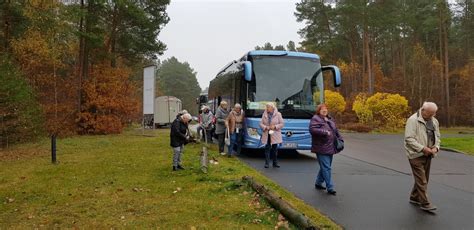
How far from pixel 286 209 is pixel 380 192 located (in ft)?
10.6

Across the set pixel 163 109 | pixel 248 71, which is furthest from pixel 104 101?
pixel 163 109

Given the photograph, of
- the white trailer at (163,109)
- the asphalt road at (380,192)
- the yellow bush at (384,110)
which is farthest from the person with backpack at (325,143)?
the white trailer at (163,109)

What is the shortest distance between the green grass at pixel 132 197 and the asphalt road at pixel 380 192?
0.56 metres

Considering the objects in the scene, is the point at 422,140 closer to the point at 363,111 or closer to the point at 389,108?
the point at 389,108

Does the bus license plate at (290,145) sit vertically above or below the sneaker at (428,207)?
above

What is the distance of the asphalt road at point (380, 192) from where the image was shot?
6.13 m

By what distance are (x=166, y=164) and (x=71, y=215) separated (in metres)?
5.29

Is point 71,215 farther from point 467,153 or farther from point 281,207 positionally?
point 467,153

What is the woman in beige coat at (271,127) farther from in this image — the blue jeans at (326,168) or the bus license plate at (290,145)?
the blue jeans at (326,168)

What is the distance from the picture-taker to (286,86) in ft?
43.6

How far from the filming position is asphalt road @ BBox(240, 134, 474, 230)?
613cm

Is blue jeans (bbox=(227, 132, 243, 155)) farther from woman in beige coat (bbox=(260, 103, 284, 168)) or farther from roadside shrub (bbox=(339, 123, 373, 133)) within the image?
roadside shrub (bbox=(339, 123, 373, 133))

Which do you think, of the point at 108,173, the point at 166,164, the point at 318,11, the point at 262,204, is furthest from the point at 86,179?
the point at 318,11

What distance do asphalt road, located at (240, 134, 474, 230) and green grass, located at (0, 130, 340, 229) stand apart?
56 centimetres
